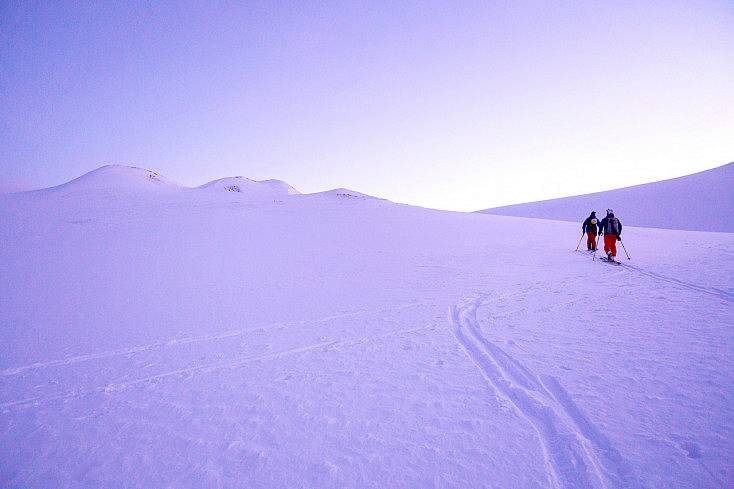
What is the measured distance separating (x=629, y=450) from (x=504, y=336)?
2820 mm

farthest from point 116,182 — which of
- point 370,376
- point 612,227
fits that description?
point 612,227

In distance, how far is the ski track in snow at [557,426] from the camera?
272 centimetres

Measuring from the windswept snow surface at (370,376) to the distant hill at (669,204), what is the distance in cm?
3722

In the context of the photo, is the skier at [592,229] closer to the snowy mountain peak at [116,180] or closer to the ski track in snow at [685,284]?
the ski track in snow at [685,284]

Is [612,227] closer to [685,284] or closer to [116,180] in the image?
[685,284]

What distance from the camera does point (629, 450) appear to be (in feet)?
9.57

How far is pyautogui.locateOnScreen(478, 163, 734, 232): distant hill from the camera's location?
1511 inches

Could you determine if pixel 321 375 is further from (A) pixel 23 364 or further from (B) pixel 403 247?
(B) pixel 403 247

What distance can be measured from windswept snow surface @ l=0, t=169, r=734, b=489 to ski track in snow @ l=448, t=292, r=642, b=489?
0.06 ft

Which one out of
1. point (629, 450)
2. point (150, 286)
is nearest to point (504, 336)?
point (629, 450)

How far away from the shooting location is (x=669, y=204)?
4478 cm

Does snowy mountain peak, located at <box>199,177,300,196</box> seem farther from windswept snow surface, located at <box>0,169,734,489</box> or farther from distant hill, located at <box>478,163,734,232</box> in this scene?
windswept snow surface, located at <box>0,169,734,489</box>

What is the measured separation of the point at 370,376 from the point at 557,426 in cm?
226

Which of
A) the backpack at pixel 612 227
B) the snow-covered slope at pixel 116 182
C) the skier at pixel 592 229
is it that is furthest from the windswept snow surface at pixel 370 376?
the snow-covered slope at pixel 116 182
